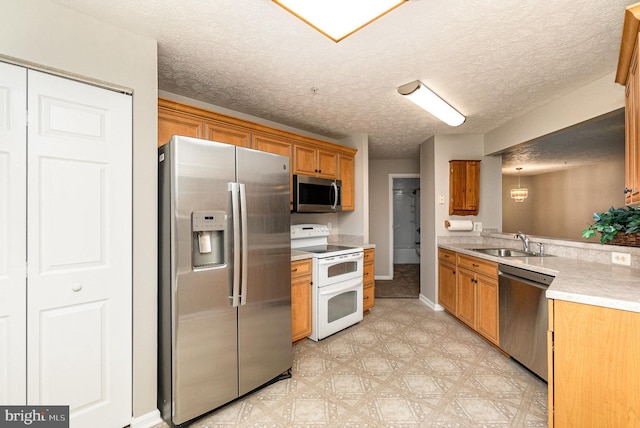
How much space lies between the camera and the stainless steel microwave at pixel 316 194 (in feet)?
10.3

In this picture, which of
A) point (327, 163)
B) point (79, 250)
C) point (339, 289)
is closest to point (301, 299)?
point (339, 289)

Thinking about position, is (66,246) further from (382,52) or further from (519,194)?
(519,194)

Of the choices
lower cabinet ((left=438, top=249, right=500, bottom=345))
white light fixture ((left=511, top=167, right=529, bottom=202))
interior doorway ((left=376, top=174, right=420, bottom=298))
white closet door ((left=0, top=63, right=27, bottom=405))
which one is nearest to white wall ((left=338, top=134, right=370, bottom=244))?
lower cabinet ((left=438, top=249, right=500, bottom=345))

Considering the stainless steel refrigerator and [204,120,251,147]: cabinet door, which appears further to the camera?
[204,120,251,147]: cabinet door

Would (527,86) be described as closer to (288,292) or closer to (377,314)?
(288,292)

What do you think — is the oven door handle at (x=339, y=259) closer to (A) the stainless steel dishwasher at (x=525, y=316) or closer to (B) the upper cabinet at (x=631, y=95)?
(A) the stainless steel dishwasher at (x=525, y=316)

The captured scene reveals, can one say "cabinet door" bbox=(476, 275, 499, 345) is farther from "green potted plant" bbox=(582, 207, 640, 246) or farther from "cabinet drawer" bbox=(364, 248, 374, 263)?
"cabinet drawer" bbox=(364, 248, 374, 263)

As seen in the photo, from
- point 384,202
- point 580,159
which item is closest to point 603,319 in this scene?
point 580,159

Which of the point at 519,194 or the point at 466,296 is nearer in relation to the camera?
the point at 466,296

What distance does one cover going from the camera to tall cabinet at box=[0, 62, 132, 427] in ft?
4.57

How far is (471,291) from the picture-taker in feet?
10.1

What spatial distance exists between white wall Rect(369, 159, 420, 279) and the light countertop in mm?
3238

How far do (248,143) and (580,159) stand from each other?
4498mm

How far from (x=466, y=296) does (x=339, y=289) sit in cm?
142
